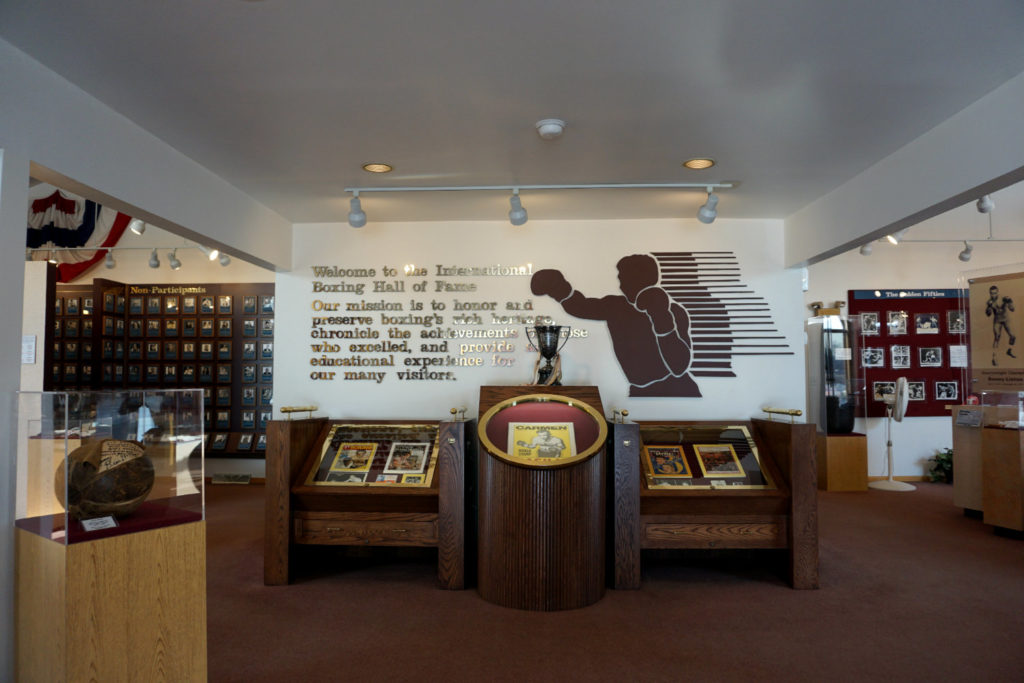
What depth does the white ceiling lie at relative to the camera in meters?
2.64

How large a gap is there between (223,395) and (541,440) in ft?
20.2

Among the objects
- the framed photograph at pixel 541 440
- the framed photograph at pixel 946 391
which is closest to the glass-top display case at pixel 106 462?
the framed photograph at pixel 541 440

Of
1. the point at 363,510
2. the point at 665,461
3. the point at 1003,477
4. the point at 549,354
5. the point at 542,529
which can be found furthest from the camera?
the point at 1003,477

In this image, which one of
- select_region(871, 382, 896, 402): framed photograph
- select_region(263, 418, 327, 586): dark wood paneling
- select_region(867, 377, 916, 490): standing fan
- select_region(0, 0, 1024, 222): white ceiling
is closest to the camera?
select_region(0, 0, 1024, 222): white ceiling

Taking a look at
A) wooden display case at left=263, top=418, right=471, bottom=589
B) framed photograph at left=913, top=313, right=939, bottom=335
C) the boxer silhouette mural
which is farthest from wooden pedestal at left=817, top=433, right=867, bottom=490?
wooden display case at left=263, top=418, right=471, bottom=589

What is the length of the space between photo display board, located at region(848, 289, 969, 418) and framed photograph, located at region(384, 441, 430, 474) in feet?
22.6

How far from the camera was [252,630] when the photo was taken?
12.6 ft

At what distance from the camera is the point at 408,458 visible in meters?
5.10

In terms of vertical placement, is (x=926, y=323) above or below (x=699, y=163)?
below

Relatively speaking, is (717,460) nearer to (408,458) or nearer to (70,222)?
(408,458)

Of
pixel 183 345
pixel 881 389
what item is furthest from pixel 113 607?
pixel 881 389

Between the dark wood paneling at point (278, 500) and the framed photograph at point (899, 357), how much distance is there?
8207 mm

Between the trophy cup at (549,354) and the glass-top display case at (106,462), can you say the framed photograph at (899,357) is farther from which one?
the glass-top display case at (106,462)

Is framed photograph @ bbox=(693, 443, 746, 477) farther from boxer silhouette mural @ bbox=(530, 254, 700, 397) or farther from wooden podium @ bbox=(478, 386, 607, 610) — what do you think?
wooden podium @ bbox=(478, 386, 607, 610)
